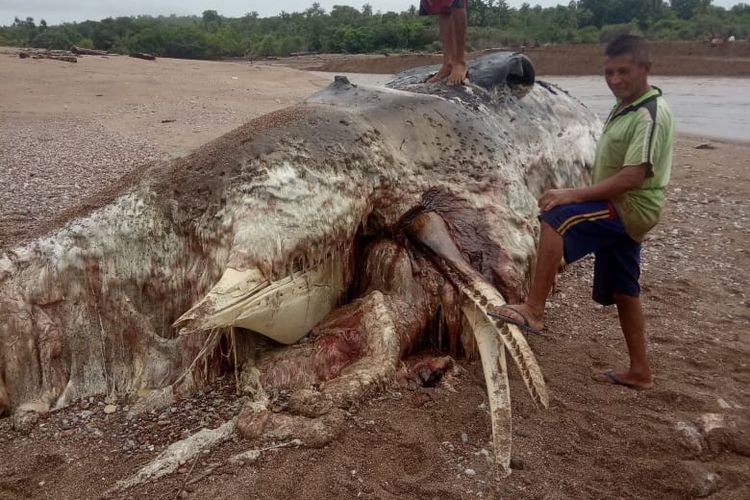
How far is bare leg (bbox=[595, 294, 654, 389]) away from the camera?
3.94 m

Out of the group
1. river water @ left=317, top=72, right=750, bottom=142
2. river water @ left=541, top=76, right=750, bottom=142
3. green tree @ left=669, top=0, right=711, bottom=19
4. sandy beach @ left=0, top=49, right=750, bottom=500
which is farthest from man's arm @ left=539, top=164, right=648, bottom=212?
green tree @ left=669, top=0, right=711, bottom=19

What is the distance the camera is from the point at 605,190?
3441 millimetres

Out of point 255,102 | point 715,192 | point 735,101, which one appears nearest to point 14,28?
point 255,102

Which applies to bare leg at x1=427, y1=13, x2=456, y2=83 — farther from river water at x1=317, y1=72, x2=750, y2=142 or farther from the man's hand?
river water at x1=317, y1=72, x2=750, y2=142

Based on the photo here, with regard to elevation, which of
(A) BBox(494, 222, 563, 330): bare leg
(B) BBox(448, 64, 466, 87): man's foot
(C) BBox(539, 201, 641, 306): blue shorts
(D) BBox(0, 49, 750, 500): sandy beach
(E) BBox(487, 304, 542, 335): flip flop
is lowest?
(D) BBox(0, 49, 750, 500): sandy beach

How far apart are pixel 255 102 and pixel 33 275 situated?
15.5 meters

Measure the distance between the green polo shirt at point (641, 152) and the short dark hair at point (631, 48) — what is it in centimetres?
17

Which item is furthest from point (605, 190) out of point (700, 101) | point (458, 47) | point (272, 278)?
point (700, 101)

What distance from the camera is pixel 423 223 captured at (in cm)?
427

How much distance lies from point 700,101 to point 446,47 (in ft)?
55.3

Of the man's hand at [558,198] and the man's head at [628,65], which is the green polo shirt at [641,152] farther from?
the man's hand at [558,198]

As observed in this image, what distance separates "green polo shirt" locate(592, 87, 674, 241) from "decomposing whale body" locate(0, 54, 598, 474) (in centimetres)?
82

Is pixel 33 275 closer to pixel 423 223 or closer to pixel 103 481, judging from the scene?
pixel 103 481

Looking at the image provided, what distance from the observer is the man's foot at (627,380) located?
3.95m
